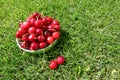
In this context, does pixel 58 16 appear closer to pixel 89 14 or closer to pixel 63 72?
pixel 89 14

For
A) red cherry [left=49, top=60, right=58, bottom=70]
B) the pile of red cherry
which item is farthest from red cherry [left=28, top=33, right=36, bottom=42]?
red cherry [left=49, top=60, right=58, bottom=70]

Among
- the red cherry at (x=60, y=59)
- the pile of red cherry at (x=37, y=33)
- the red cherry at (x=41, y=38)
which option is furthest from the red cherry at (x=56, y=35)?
the red cherry at (x=60, y=59)

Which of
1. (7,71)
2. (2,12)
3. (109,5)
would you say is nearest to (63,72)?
(7,71)

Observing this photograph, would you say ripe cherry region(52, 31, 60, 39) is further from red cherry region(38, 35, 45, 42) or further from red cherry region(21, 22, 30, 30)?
red cherry region(21, 22, 30, 30)

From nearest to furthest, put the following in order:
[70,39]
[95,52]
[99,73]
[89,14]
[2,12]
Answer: [99,73] < [95,52] < [70,39] < [89,14] < [2,12]

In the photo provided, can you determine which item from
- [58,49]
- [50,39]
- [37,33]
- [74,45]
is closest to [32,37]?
[37,33]

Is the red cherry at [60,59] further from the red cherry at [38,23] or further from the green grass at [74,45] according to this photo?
the red cherry at [38,23]
